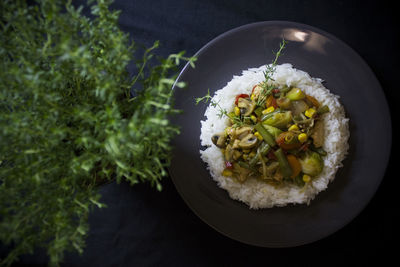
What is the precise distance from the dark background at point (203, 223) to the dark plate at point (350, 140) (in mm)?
304

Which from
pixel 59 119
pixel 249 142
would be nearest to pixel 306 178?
pixel 249 142

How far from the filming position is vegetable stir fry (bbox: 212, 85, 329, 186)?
216 cm

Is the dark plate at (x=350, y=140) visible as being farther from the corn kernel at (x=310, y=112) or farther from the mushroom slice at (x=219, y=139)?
the corn kernel at (x=310, y=112)

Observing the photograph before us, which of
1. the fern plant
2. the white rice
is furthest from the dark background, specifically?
the fern plant

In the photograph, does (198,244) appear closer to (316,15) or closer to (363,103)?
(363,103)

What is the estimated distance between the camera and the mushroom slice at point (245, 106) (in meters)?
2.26

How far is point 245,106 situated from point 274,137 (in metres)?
0.32

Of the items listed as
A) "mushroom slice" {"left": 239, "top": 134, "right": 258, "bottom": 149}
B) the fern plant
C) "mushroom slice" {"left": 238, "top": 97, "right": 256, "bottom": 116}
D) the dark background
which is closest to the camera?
the fern plant

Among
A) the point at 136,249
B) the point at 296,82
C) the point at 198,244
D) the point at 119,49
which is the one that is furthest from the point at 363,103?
the point at 136,249

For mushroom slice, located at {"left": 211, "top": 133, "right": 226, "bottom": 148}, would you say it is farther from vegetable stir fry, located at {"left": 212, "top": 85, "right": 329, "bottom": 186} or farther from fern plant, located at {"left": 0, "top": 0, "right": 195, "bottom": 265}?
fern plant, located at {"left": 0, "top": 0, "right": 195, "bottom": 265}

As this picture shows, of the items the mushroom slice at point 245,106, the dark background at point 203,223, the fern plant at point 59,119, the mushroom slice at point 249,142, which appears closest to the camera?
the fern plant at point 59,119

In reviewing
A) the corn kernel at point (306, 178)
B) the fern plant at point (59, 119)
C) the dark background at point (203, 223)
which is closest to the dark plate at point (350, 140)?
the corn kernel at point (306, 178)

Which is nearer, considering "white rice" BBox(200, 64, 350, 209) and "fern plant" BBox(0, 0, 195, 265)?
"fern plant" BBox(0, 0, 195, 265)

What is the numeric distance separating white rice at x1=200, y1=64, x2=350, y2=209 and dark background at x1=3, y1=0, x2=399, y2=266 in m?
0.46
